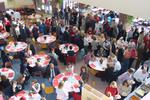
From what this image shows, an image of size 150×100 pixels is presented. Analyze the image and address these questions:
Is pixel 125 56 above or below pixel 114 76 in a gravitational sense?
above

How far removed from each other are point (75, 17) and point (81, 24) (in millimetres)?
644

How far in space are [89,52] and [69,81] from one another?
2377 mm

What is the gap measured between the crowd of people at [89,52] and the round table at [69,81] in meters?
0.23

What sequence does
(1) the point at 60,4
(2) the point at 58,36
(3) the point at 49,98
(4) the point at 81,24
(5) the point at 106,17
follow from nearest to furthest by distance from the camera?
(3) the point at 49,98 → (2) the point at 58,36 → (4) the point at 81,24 → (5) the point at 106,17 → (1) the point at 60,4

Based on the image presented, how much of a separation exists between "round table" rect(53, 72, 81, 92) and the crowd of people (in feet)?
0.74

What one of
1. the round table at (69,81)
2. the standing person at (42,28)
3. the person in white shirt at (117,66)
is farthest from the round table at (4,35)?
the person in white shirt at (117,66)

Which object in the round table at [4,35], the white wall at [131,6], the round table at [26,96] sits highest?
the white wall at [131,6]

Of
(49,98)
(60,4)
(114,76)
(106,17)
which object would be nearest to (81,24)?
(106,17)

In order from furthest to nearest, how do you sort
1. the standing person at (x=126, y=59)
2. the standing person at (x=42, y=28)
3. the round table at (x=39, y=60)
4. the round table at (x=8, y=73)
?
the standing person at (x=42, y=28) < the round table at (x=39, y=60) < the standing person at (x=126, y=59) < the round table at (x=8, y=73)

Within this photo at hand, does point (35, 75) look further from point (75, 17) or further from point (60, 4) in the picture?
point (60, 4)

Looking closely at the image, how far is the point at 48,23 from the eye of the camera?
36.6 feet

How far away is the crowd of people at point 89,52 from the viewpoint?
6.87 meters

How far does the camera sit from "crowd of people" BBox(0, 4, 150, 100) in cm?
687

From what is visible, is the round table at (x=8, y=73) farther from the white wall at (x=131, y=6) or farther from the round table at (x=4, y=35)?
the white wall at (x=131, y=6)
